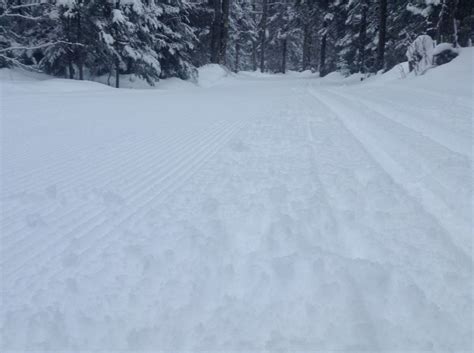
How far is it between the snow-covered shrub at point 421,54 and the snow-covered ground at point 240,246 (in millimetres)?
8124

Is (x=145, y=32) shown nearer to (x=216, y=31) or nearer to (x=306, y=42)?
(x=216, y=31)

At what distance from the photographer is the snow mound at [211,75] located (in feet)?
50.1

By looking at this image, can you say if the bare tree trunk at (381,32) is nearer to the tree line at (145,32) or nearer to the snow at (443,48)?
the tree line at (145,32)

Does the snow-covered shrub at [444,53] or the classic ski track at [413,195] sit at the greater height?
the snow-covered shrub at [444,53]

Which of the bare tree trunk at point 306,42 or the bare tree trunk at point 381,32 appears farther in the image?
the bare tree trunk at point 306,42

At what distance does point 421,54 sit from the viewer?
1020 centimetres

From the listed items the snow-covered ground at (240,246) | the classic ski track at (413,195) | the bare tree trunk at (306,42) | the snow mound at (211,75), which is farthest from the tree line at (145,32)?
the bare tree trunk at (306,42)

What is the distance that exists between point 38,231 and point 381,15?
16052 mm

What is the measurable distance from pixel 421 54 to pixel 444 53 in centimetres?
73

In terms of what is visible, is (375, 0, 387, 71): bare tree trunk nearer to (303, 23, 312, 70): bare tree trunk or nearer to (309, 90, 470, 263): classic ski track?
(309, 90, 470, 263): classic ski track

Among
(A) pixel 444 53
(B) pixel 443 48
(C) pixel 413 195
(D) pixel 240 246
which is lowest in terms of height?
(D) pixel 240 246

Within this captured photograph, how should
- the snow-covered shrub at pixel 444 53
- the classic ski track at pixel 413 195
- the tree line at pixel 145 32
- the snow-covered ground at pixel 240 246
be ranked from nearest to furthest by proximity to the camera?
the snow-covered ground at pixel 240 246
the classic ski track at pixel 413 195
the snow-covered shrub at pixel 444 53
the tree line at pixel 145 32

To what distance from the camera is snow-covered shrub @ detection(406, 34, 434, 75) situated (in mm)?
9875

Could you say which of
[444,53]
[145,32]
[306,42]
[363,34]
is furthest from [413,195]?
[306,42]
